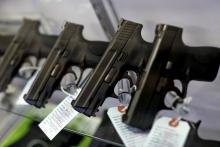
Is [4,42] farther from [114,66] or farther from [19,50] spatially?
[114,66]

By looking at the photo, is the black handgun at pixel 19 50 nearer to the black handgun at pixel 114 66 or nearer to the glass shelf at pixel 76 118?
the glass shelf at pixel 76 118

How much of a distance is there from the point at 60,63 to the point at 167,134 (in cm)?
34

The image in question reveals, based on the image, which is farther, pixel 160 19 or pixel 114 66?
pixel 160 19

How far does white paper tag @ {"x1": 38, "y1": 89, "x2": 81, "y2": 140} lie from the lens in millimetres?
768

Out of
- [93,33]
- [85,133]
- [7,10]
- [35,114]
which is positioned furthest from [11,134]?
[7,10]

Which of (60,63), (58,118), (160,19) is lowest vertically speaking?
(58,118)

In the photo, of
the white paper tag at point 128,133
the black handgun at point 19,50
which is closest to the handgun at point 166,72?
the white paper tag at point 128,133

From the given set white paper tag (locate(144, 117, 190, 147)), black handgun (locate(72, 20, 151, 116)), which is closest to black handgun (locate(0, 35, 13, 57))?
black handgun (locate(72, 20, 151, 116))

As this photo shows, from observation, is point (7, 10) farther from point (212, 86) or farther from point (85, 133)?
point (212, 86)

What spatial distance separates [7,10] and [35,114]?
47cm

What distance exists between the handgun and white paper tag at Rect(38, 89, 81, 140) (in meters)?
0.15

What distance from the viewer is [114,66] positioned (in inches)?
28.4

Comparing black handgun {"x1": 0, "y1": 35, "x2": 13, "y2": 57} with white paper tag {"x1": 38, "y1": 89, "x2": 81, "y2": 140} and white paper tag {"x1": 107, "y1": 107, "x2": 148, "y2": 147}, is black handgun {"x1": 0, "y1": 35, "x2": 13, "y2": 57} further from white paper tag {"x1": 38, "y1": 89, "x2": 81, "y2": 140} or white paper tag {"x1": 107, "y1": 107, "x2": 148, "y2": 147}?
white paper tag {"x1": 107, "y1": 107, "x2": 148, "y2": 147}

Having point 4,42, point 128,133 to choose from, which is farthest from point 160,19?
point 4,42
